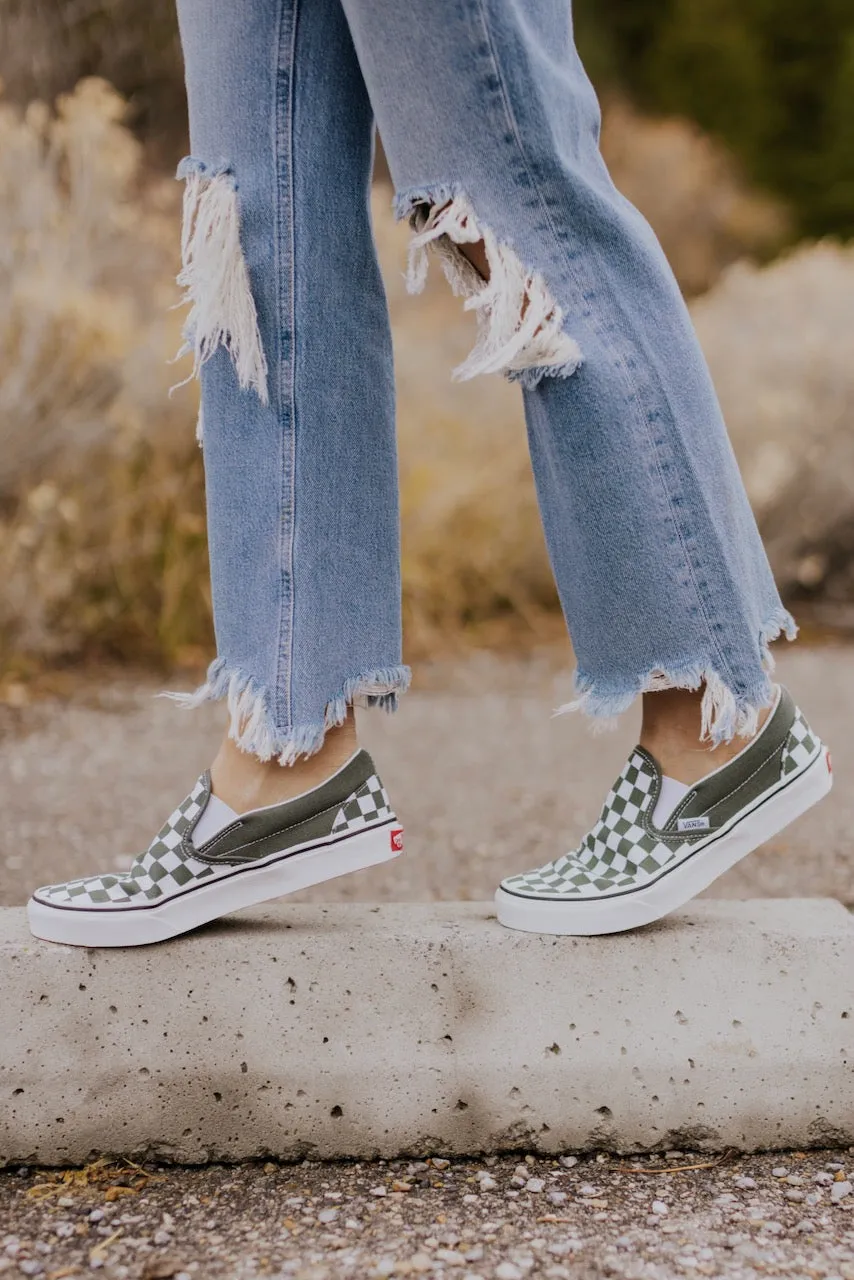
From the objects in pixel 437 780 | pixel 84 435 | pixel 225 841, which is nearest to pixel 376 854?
pixel 225 841

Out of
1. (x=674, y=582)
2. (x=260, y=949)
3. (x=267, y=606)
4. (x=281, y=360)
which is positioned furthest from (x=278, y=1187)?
(x=281, y=360)

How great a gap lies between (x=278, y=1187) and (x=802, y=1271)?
0.46 m

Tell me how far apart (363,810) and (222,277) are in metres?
0.53

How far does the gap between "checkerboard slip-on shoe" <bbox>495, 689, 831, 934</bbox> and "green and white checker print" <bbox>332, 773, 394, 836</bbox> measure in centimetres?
16

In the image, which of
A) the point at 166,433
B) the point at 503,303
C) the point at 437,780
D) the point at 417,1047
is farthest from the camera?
the point at 166,433

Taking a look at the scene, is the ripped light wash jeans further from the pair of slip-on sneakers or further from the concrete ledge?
the concrete ledge

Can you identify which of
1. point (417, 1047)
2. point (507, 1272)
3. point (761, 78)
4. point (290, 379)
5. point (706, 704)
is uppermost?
point (761, 78)

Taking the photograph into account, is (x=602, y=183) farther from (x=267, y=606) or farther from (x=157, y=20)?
(x=157, y=20)

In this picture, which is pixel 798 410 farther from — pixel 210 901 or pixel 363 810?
pixel 210 901

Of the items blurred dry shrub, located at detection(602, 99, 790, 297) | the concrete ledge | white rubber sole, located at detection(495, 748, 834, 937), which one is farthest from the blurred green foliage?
the concrete ledge

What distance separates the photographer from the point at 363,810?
4.08ft

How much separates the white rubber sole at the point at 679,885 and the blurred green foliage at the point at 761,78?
8.43 m

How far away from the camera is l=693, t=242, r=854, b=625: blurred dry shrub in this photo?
421 centimetres

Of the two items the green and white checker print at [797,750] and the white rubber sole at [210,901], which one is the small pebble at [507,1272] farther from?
the green and white checker print at [797,750]
